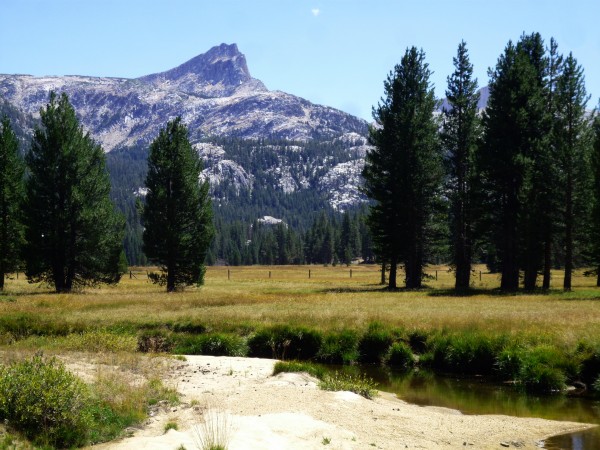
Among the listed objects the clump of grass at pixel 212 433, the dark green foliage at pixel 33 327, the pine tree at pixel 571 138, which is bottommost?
the dark green foliage at pixel 33 327

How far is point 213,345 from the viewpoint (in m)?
25.0

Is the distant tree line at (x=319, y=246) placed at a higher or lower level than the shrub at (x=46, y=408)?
higher

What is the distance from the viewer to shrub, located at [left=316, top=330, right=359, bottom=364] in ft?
77.4

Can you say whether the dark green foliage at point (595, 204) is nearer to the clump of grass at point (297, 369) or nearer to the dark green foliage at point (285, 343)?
the dark green foliage at point (285, 343)

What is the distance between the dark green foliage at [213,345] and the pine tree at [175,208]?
2072 centimetres

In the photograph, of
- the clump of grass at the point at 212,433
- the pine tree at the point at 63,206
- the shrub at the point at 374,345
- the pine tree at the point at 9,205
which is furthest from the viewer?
the pine tree at the point at 9,205

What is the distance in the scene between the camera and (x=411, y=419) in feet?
46.8

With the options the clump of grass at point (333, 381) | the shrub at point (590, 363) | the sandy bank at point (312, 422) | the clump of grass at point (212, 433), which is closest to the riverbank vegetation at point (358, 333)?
the shrub at point (590, 363)

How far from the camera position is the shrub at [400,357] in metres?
22.7

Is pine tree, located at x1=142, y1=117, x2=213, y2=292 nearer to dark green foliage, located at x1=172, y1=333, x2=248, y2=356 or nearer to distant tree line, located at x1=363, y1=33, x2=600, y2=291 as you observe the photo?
distant tree line, located at x1=363, y1=33, x2=600, y2=291

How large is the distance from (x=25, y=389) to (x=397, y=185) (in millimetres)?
38676

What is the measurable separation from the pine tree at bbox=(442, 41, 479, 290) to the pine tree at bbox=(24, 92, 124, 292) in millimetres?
30653

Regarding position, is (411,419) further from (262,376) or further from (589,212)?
(589,212)

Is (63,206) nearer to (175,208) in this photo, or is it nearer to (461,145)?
(175,208)
